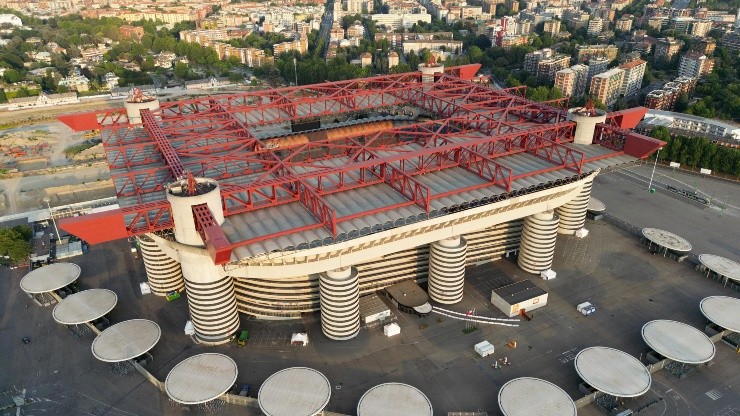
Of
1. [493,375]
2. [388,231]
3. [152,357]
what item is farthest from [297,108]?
[493,375]

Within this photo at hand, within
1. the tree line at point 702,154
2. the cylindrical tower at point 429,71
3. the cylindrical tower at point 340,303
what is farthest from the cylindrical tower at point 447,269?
the tree line at point 702,154

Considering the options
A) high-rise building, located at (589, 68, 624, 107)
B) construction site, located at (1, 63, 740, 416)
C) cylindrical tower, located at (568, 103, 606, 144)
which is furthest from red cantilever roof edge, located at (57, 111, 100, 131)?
high-rise building, located at (589, 68, 624, 107)

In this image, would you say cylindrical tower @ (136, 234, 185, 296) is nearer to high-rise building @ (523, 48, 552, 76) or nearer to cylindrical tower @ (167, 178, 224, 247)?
cylindrical tower @ (167, 178, 224, 247)

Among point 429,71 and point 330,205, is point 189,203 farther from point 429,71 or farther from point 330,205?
point 429,71

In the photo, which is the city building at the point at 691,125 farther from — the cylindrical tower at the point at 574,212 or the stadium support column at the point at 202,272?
the stadium support column at the point at 202,272

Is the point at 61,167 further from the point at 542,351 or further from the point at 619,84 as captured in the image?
the point at 619,84
